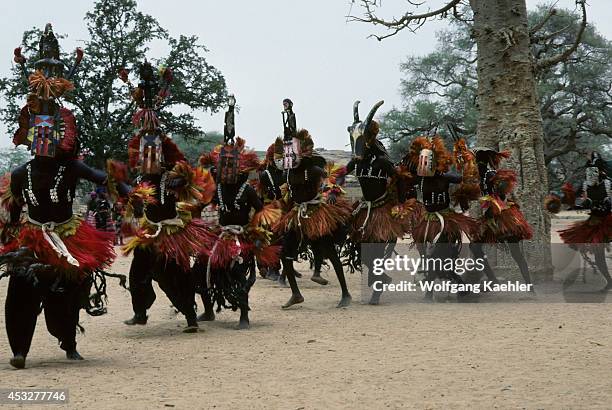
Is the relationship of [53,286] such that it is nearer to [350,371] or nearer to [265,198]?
[350,371]

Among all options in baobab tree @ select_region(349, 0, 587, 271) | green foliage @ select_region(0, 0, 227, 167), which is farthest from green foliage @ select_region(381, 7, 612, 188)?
baobab tree @ select_region(349, 0, 587, 271)

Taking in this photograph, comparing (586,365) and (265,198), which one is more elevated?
(265,198)

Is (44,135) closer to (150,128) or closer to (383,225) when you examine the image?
(150,128)

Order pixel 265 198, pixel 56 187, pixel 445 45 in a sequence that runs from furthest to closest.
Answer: pixel 445 45 < pixel 265 198 < pixel 56 187

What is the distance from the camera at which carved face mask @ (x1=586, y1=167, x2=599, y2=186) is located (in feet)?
34.1

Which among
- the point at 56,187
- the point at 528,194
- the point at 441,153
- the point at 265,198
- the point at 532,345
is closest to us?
the point at 56,187

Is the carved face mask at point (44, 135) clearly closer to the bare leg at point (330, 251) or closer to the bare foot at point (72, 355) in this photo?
the bare foot at point (72, 355)

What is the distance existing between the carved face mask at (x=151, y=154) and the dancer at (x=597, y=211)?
5.65m

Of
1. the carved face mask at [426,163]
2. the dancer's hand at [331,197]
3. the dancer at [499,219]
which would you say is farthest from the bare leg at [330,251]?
the dancer at [499,219]

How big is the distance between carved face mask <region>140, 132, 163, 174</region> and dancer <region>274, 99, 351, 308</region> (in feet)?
6.71

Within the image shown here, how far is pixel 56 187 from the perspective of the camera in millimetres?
6367

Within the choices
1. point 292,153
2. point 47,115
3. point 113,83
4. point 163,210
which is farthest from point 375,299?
point 113,83

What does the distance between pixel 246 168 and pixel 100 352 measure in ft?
8.58

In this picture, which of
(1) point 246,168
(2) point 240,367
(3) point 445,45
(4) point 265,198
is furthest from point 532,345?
(3) point 445,45
